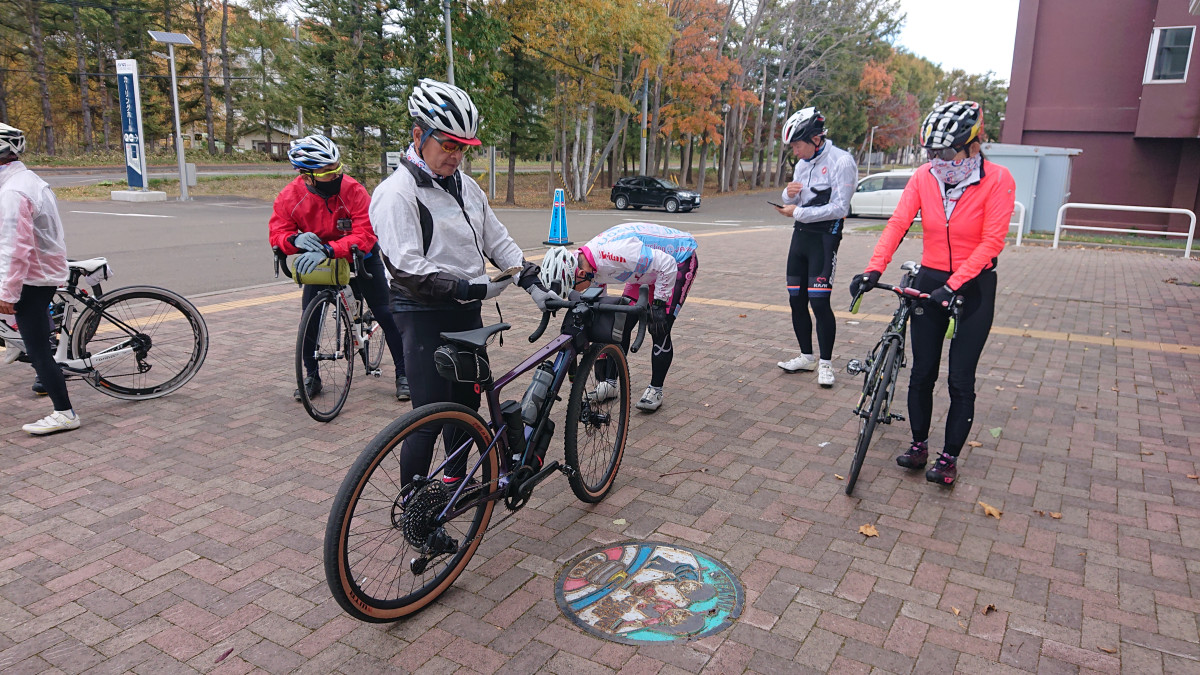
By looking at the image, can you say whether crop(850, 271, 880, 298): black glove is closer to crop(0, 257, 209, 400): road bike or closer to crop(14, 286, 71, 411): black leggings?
crop(0, 257, 209, 400): road bike

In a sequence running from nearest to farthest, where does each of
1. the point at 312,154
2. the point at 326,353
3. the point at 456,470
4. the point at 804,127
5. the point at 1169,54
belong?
the point at 456,470 → the point at 312,154 → the point at 326,353 → the point at 804,127 → the point at 1169,54

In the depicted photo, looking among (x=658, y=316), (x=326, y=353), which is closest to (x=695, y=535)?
(x=658, y=316)

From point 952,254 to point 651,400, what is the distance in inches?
84.8

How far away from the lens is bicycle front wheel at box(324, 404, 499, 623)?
8.63 feet

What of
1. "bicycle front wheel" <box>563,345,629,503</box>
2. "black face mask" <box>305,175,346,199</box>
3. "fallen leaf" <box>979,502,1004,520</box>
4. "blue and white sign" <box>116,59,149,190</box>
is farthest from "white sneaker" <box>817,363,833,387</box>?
"blue and white sign" <box>116,59,149,190</box>

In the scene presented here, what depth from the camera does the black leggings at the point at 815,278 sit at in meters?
5.80

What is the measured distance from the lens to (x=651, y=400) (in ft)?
17.5

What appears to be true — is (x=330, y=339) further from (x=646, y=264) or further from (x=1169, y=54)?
(x=1169, y=54)

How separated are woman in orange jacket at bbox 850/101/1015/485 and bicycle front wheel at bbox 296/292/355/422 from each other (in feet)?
11.1

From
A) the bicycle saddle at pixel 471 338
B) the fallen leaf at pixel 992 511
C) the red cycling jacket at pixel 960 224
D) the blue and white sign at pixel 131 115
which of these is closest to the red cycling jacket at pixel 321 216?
the bicycle saddle at pixel 471 338

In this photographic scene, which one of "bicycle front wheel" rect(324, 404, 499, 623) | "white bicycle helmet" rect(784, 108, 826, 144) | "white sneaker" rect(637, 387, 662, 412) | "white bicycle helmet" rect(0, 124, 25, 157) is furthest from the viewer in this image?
"white bicycle helmet" rect(784, 108, 826, 144)

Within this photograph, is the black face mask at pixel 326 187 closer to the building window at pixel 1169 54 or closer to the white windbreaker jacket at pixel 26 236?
the white windbreaker jacket at pixel 26 236

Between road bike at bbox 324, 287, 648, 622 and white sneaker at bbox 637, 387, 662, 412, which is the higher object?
road bike at bbox 324, 287, 648, 622

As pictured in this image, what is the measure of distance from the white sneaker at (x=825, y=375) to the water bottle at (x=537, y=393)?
10.3 ft
